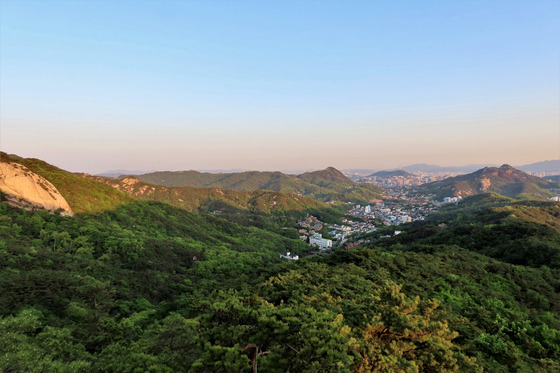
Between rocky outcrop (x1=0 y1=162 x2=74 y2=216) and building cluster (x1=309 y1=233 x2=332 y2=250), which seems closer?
rocky outcrop (x1=0 y1=162 x2=74 y2=216)

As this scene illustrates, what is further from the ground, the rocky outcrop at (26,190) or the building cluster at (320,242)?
the rocky outcrop at (26,190)

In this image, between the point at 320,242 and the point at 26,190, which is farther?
the point at 320,242

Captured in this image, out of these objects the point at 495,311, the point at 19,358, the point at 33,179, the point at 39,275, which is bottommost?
the point at 495,311

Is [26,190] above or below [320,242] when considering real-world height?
above

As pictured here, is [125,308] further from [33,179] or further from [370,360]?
[33,179]

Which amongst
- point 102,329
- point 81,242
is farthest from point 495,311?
point 81,242

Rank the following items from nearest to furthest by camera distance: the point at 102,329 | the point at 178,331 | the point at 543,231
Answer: the point at 178,331
the point at 102,329
the point at 543,231

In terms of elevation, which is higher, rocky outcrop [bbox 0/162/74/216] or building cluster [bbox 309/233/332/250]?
rocky outcrop [bbox 0/162/74/216]

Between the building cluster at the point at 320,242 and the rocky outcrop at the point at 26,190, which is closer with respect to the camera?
the rocky outcrop at the point at 26,190
